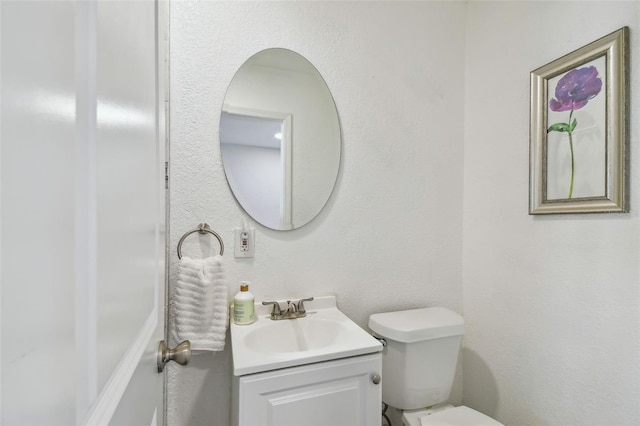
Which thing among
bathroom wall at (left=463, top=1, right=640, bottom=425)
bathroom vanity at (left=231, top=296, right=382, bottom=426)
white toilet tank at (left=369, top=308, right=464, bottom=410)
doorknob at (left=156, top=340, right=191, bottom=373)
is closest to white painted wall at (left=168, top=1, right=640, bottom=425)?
bathroom wall at (left=463, top=1, right=640, bottom=425)

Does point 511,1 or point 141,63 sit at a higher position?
point 511,1

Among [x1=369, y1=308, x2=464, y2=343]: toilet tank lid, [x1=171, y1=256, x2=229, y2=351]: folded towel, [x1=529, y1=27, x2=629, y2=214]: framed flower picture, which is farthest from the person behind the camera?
[x1=369, y1=308, x2=464, y2=343]: toilet tank lid

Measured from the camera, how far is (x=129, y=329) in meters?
0.38

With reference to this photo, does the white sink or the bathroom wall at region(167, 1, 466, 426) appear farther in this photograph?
the bathroom wall at region(167, 1, 466, 426)

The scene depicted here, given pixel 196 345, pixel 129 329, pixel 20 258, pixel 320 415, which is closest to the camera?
pixel 20 258

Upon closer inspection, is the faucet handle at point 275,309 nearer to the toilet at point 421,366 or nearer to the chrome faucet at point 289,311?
the chrome faucet at point 289,311

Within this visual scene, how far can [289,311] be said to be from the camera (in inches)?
47.5

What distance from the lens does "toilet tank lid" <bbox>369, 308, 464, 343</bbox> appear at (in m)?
1.16

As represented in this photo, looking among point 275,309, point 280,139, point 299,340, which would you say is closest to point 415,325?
point 299,340

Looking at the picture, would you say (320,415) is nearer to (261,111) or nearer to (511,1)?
(261,111)

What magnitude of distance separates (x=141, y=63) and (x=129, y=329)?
39 centimetres

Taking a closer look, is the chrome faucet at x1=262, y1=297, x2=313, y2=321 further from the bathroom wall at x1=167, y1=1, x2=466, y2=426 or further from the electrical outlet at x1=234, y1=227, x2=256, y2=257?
the electrical outlet at x1=234, y1=227, x2=256, y2=257

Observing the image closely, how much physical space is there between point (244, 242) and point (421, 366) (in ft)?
2.93

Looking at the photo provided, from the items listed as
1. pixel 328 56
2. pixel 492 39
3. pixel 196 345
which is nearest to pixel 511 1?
pixel 492 39
